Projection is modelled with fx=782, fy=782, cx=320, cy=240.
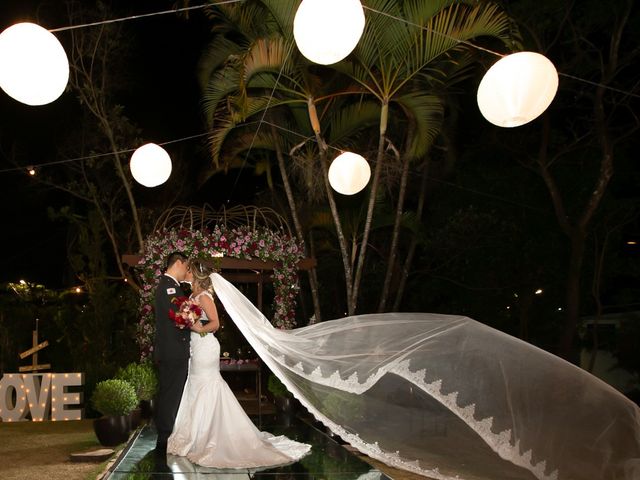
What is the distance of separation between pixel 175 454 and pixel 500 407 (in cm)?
365

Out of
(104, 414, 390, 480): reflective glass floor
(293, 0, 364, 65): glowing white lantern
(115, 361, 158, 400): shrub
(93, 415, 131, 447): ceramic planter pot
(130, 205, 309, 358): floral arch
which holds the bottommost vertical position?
(104, 414, 390, 480): reflective glass floor

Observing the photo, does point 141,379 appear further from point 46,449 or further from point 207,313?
point 207,313

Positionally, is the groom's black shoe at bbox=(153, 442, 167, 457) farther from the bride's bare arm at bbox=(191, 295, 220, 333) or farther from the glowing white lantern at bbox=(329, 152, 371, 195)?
the glowing white lantern at bbox=(329, 152, 371, 195)

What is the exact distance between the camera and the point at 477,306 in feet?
71.3

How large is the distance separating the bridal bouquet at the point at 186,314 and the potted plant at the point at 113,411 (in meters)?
1.96

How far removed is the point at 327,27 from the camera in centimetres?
743

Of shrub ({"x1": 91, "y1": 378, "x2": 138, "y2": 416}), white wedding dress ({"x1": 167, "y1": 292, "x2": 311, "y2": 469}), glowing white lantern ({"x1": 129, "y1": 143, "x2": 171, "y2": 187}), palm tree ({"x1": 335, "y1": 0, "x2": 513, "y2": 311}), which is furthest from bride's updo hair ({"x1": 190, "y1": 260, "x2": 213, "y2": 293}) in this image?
palm tree ({"x1": 335, "y1": 0, "x2": 513, "y2": 311})

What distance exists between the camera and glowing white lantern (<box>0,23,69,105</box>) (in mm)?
6859

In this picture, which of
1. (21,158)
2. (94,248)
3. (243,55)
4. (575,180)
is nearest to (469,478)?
(243,55)

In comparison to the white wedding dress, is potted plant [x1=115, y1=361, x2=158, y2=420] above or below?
above

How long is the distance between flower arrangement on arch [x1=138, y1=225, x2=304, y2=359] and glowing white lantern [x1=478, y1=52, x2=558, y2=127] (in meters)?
5.18

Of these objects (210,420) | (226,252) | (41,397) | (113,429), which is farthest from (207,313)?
(41,397)

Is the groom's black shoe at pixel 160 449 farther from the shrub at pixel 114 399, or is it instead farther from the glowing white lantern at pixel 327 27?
the glowing white lantern at pixel 327 27

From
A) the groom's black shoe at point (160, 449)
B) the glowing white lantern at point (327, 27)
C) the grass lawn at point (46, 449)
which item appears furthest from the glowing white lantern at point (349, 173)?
the grass lawn at point (46, 449)
